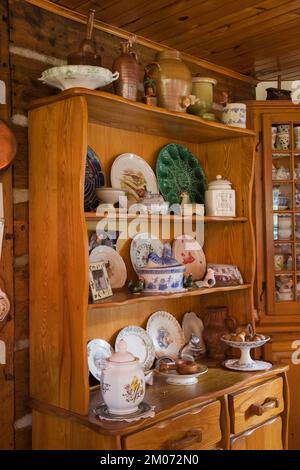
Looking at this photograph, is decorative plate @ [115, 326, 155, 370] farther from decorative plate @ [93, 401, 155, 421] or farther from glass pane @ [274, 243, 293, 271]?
glass pane @ [274, 243, 293, 271]

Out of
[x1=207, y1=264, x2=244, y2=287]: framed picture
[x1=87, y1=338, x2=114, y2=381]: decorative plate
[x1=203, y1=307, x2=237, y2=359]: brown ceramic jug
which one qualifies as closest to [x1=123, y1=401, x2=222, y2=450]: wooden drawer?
[x1=87, y1=338, x2=114, y2=381]: decorative plate

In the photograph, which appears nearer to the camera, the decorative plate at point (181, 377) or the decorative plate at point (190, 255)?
the decorative plate at point (181, 377)

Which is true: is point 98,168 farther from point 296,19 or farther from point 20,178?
point 296,19

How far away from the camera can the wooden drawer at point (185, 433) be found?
71.1 inches

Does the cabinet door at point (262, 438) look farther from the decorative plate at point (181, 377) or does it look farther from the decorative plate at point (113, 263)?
the decorative plate at point (113, 263)

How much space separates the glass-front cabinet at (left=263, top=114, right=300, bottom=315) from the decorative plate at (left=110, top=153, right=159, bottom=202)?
0.81 metres

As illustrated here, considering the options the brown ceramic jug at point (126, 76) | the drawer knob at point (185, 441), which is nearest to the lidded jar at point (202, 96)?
the brown ceramic jug at point (126, 76)

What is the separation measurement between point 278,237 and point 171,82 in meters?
1.16

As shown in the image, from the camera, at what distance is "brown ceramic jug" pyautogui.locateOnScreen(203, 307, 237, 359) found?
2.61 m

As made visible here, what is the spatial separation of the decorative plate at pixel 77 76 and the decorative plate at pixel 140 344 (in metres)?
1.08

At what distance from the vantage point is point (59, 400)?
193 centimetres

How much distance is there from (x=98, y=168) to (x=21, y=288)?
62 centimetres

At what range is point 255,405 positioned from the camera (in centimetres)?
227

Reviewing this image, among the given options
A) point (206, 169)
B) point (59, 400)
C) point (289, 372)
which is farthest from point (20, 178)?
point (289, 372)
